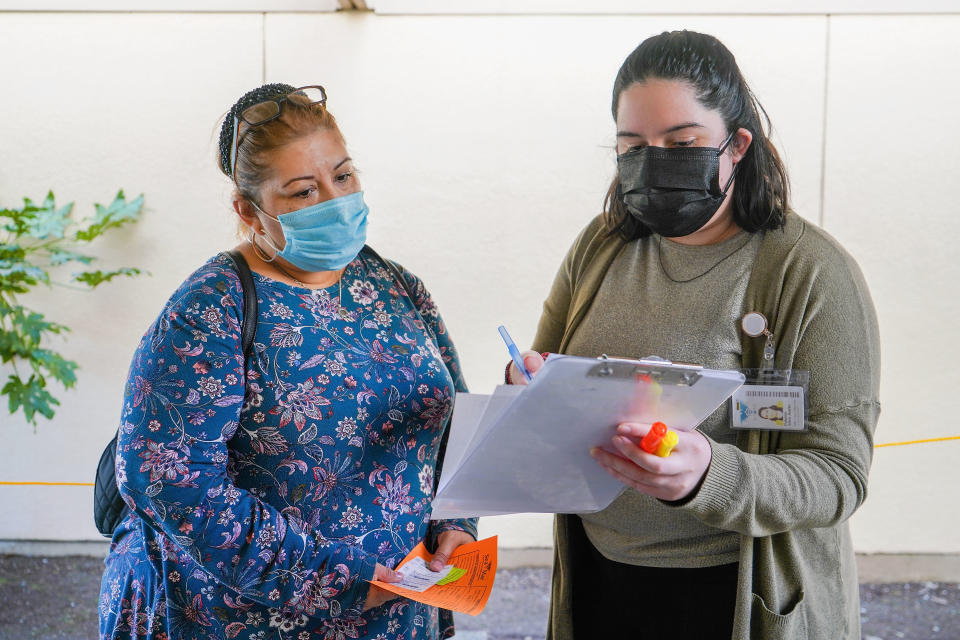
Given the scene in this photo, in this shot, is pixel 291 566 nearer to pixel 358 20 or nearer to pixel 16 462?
pixel 358 20

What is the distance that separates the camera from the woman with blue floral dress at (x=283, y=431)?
142 cm

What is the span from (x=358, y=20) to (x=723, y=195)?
2.46 meters

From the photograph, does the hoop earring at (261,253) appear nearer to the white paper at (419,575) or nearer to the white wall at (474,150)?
the white paper at (419,575)

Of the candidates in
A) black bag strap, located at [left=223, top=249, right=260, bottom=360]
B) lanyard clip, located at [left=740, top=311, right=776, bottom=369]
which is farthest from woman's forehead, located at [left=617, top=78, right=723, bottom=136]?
black bag strap, located at [left=223, top=249, right=260, bottom=360]

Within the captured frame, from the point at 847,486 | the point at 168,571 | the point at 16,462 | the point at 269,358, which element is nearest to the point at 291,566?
the point at 168,571

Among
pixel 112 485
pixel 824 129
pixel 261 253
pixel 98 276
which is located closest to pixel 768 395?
pixel 261 253

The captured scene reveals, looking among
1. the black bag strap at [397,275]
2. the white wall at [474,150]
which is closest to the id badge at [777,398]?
the black bag strap at [397,275]

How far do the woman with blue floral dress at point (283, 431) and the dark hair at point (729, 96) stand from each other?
685 mm

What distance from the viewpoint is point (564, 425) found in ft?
3.93

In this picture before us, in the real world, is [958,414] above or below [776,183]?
below

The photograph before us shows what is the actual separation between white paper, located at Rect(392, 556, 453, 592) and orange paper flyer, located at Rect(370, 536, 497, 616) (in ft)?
0.04

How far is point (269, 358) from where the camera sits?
60.3 inches

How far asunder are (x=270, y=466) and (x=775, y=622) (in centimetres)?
97

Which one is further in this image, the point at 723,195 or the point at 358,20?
the point at 358,20
